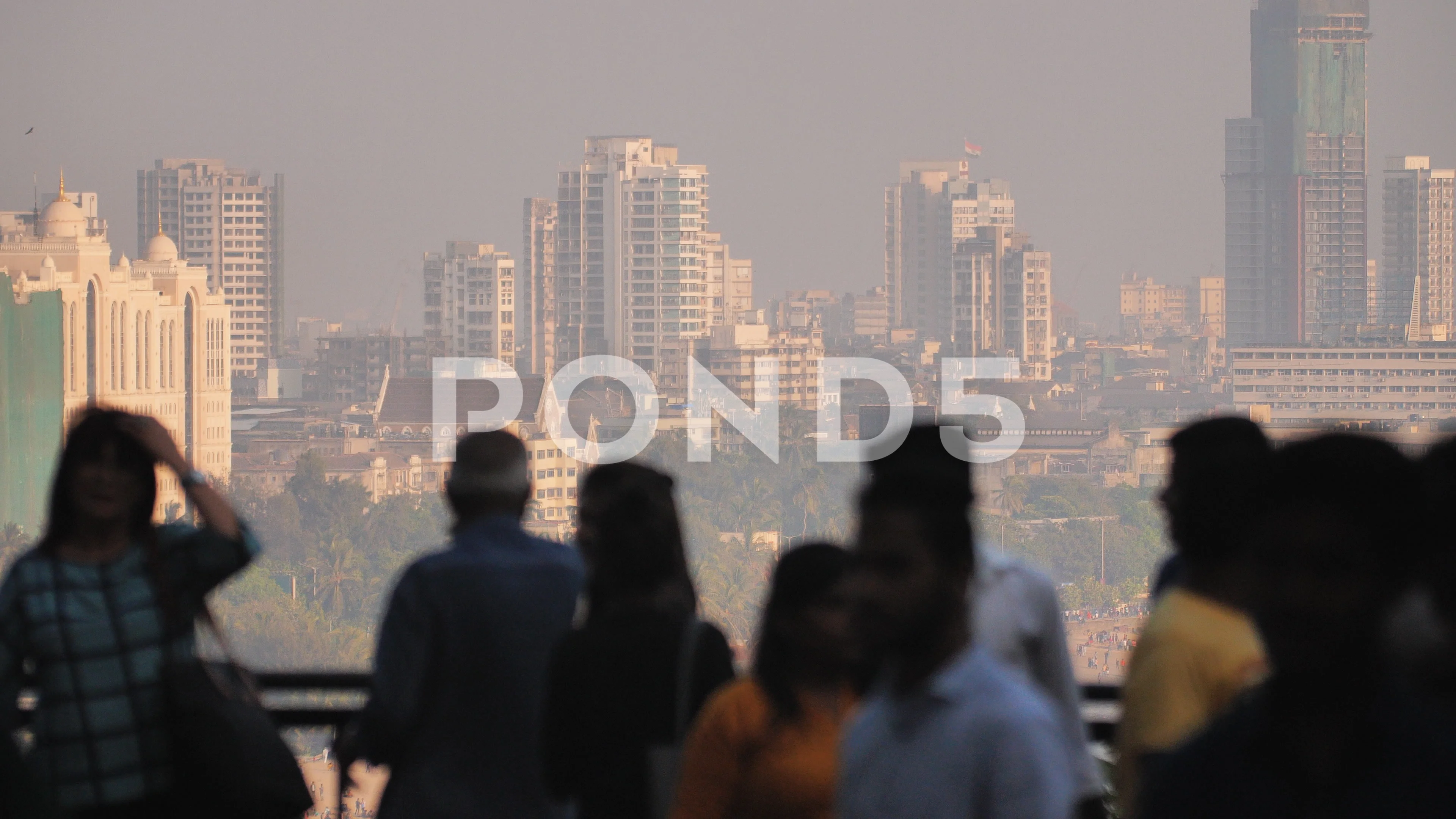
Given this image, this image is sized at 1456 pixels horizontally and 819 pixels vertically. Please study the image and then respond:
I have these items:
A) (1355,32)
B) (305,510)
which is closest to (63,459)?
(305,510)

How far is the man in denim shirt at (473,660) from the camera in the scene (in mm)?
1203

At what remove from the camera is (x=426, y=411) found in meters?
33.9

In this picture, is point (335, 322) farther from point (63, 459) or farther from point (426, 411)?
point (63, 459)

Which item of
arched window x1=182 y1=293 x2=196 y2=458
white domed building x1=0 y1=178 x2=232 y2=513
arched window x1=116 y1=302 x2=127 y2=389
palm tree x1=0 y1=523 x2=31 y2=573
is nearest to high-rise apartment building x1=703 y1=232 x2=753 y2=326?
white domed building x1=0 y1=178 x2=232 y2=513

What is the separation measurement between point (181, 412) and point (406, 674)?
29922 millimetres

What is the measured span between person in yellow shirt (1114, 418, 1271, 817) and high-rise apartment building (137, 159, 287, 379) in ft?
122

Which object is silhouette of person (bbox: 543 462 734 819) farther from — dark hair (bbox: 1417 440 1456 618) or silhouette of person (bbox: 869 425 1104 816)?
dark hair (bbox: 1417 440 1456 618)

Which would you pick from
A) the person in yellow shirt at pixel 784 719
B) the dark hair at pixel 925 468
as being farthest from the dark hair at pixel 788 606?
the dark hair at pixel 925 468

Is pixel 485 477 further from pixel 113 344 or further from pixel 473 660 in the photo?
pixel 113 344

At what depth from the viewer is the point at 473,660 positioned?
4.00ft

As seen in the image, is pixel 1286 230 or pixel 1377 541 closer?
pixel 1377 541

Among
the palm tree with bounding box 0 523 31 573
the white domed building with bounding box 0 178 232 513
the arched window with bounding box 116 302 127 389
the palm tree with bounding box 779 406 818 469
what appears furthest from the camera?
the palm tree with bounding box 779 406 818 469

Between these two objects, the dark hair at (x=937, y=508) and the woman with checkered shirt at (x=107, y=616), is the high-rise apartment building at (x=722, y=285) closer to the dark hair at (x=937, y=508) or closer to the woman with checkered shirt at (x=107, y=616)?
the woman with checkered shirt at (x=107, y=616)

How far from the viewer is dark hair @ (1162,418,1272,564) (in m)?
0.95
